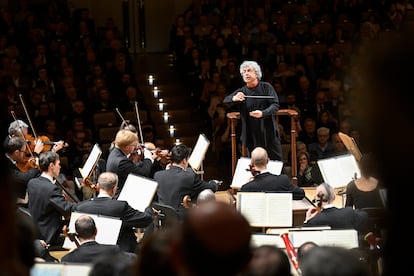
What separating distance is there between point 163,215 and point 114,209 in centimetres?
67

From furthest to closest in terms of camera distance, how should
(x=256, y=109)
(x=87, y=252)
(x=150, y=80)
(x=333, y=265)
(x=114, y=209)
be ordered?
(x=150, y=80) < (x=256, y=109) < (x=114, y=209) < (x=87, y=252) < (x=333, y=265)

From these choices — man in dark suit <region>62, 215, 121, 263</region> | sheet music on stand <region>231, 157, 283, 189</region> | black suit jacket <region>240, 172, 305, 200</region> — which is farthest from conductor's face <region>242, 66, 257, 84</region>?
man in dark suit <region>62, 215, 121, 263</region>

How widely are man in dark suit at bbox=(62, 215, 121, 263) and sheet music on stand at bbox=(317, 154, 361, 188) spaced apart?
2.59m

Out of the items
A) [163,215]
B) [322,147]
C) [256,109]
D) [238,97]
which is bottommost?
[322,147]

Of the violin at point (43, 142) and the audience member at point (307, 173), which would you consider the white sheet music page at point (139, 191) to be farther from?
the audience member at point (307, 173)

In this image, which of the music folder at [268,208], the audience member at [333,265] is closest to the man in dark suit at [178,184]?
the music folder at [268,208]

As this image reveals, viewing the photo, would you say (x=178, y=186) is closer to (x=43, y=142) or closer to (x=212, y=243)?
(x=43, y=142)

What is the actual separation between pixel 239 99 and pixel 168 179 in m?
1.34

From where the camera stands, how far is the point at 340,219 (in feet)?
18.7

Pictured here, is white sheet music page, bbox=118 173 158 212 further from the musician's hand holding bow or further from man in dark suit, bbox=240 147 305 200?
the musician's hand holding bow

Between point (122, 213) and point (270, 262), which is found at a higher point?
point (270, 262)

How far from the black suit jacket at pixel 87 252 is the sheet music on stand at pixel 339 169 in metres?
2.64

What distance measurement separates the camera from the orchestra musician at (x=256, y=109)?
805cm

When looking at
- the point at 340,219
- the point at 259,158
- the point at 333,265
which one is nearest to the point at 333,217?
the point at 340,219
